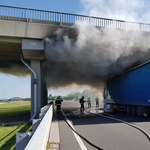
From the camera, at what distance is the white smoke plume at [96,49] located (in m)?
15.1

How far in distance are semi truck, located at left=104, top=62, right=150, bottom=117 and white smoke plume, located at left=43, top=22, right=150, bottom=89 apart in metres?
1.93

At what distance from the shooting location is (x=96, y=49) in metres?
16.5

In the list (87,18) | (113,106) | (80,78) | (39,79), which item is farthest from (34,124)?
(80,78)

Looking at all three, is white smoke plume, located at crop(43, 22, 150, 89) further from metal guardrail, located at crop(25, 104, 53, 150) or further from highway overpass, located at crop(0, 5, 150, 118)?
metal guardrail, located at crop(25, 104, 53, 150)

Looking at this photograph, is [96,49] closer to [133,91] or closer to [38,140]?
[133,91]

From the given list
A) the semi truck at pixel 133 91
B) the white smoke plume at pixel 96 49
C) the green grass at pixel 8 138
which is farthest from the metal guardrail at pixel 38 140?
the white smoke plume at pixel 96 49

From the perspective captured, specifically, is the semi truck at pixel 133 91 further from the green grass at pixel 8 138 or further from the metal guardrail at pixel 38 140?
the metal guardrail at pixel 38 140

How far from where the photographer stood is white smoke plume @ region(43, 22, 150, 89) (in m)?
15.1

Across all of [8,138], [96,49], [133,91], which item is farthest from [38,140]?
[96,49]

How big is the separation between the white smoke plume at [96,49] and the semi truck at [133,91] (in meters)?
1.93

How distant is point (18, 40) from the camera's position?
574 inches

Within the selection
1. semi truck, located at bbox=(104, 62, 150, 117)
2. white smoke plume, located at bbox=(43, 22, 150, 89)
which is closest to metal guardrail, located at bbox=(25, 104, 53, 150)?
semi truck, located at bbox=(104, 62, 150, 117)

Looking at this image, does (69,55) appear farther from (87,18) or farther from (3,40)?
(3,40)

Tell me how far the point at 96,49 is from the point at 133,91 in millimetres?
4614
